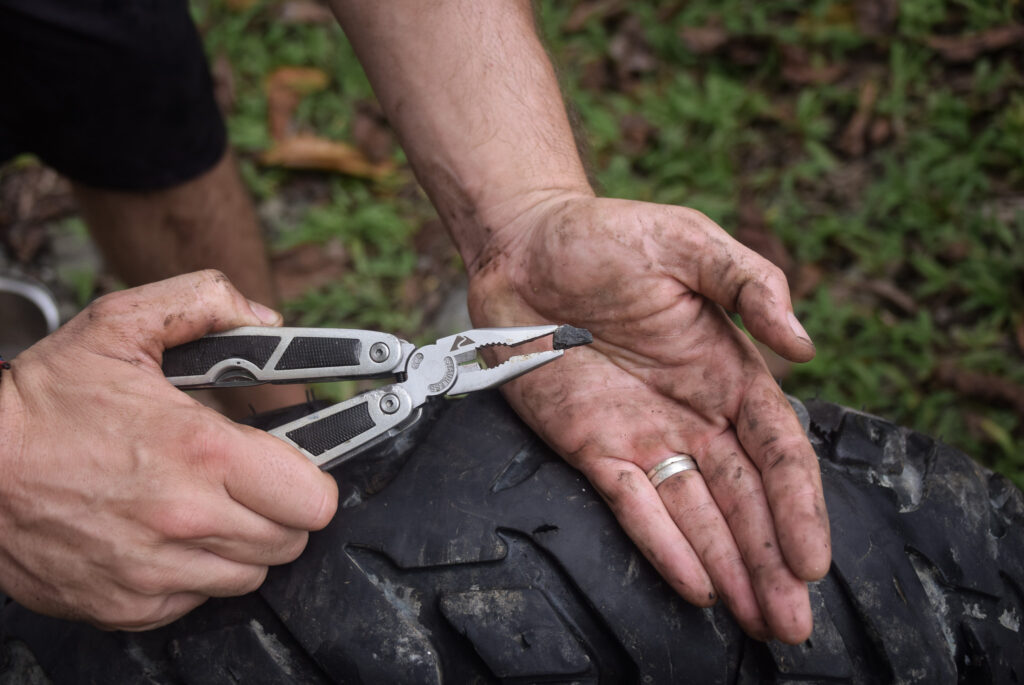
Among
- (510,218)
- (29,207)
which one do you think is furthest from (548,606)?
(29,207)

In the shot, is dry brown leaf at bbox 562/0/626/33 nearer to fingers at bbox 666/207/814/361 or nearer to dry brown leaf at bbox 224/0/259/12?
dry brown leaf at bbox 224/0/259/12

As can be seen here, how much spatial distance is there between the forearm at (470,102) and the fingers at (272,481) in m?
0.73

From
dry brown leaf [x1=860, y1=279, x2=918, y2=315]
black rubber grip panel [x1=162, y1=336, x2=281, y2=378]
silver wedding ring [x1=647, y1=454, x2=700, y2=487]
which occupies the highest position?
black rubber grip panel [x1=162, y1=336, x2=281, y2=378]

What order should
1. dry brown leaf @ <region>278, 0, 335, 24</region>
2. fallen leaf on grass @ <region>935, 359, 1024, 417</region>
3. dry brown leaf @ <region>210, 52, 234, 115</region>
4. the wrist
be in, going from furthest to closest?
dry brown leaf @ <region>278, 0, 335, 24</region> < dry brown leaf @ <region>210, 52, 234, 115</region> < fallen leaf on grass @ <region>935, 359, 1024, 417</region> < the wrist

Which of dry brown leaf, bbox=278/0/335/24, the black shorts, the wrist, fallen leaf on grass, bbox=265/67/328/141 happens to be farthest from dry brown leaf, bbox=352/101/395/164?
the wrist

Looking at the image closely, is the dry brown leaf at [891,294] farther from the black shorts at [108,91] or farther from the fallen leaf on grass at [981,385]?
the black shorts at [108,91]

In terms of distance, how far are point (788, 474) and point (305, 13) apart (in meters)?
3.35

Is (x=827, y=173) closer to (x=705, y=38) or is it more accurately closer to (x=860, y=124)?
(x=860, y=124)

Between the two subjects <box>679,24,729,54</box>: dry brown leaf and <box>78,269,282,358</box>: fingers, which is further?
<box>679,24,729,54</box>: dry brown leaf

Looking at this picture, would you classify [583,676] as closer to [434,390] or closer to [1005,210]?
[434,390]

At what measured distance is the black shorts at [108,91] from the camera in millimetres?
1967

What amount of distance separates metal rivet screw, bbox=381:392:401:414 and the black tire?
0.12 metres

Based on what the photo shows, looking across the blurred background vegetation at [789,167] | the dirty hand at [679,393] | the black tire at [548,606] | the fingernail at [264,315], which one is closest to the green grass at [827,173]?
the blurred background vegetation at [789,167]

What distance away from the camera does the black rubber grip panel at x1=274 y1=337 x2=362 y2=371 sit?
4.98ft
